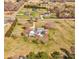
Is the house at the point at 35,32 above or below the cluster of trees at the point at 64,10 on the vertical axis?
below

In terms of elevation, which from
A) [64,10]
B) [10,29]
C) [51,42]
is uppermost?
[64,10]

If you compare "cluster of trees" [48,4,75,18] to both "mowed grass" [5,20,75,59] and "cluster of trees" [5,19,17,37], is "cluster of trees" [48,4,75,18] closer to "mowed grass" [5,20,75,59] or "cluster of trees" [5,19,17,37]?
"mowed grass" [5,20,75,59]

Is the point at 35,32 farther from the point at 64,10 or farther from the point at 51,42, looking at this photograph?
the point at 64,10

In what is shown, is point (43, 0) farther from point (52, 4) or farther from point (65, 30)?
point (65, 30)

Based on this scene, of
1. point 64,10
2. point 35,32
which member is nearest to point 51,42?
point 35,32

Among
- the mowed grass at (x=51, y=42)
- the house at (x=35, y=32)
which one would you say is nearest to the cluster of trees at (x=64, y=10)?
the mowed grass at (x=51, y=42)

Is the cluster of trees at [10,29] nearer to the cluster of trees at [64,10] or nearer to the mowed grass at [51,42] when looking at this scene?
the mowed grass at [51,42]

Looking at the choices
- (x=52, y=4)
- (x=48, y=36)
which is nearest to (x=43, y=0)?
(x=52, y=4)

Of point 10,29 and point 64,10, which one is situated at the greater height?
point 64,10
